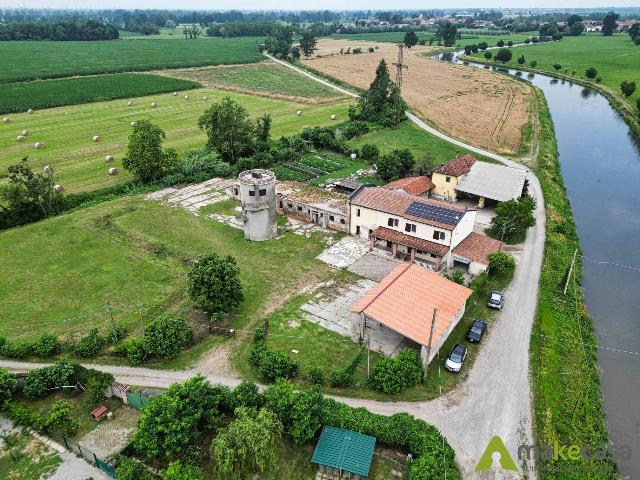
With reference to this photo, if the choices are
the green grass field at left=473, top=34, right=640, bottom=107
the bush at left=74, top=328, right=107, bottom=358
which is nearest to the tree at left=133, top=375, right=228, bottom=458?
the bush at left=74, top=328, right=107, bottom=358

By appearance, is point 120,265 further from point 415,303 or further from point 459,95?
point 459,95

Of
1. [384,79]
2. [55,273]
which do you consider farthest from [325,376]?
[384,79]

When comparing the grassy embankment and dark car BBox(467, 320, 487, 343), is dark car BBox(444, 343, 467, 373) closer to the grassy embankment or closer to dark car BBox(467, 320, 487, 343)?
dark car BBox(467, 320, 487, 343)

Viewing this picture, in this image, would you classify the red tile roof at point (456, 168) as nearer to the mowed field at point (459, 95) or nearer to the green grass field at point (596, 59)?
the mowed field at point (459, 95)

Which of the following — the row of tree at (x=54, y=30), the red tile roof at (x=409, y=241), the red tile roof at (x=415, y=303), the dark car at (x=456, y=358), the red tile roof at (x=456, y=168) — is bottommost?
the dark car at (x=456, y=358)

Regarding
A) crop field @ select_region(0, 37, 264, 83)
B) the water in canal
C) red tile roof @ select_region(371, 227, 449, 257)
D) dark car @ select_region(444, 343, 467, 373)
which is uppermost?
crop field @ select_region(0, 37, 264, 83)

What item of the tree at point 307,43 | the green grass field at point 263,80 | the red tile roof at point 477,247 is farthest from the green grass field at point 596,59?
the red tile roof at point 477,247

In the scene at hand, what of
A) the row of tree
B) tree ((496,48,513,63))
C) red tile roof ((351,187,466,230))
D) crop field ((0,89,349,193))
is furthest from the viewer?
the row of tree
